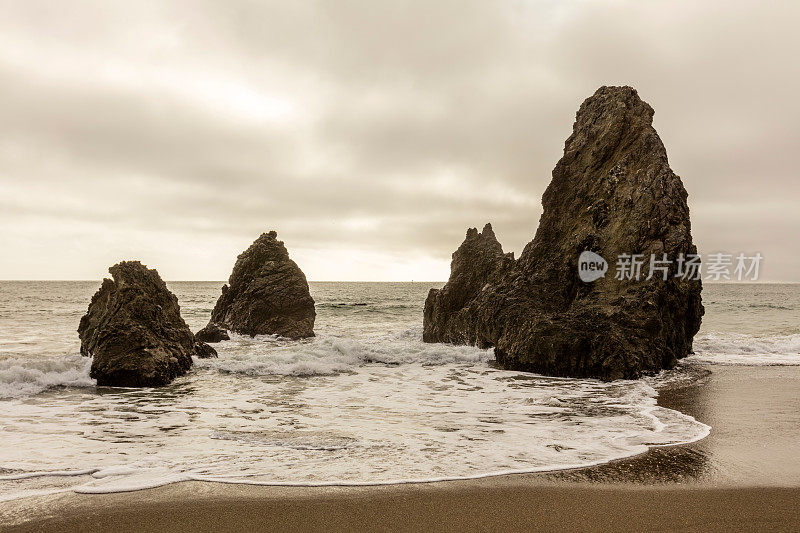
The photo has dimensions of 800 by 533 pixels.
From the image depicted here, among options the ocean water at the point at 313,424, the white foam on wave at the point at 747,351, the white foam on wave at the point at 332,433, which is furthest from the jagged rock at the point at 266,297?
the white foam on wave at the point at 747,351

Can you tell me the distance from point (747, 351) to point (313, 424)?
18.1 meters

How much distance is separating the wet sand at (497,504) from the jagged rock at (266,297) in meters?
21.1

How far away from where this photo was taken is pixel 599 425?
805 cm

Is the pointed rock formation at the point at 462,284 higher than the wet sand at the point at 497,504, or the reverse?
the pointed rock formation at the point at 462,284

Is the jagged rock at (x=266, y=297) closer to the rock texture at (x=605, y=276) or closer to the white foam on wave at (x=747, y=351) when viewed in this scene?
the rock texture at (x=605, y=276)

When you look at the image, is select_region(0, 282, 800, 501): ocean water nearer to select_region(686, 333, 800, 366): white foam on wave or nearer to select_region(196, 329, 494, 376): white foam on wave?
select_region(196, 329, 494, 376): white foam on wave

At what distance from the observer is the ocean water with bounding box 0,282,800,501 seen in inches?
228

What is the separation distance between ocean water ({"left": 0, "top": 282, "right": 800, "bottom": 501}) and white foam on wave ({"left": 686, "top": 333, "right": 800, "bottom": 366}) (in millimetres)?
361

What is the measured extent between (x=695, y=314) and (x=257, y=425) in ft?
47.7

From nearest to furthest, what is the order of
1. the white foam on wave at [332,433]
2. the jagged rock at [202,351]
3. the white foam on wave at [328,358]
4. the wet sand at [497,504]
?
1. the wet sand at [497,504]
2. the white foam on wave at [332,433]
3. the white foam on wave at [328,358]
4. the jagged rock at [202,351]

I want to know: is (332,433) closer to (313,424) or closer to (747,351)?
(313,424)

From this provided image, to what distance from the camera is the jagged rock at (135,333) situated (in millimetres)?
12109

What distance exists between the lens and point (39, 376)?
11.8m

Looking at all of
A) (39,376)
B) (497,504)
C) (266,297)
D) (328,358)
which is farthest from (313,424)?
(266,297)
